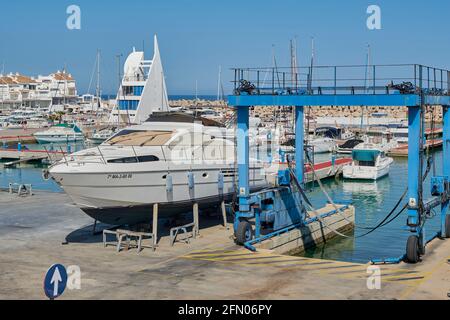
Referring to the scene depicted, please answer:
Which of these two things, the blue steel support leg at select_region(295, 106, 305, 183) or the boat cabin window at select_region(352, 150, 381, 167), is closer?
the blue steel support leg at select_region(295, 106, 305, 183)

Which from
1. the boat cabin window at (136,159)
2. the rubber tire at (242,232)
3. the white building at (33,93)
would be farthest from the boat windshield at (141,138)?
the white building at (33,93)

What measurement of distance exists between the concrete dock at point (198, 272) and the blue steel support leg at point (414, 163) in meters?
1.17

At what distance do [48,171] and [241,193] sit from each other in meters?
5.48

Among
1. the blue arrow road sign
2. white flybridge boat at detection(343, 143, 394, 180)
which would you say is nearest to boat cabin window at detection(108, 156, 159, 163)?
the blue arrow road sign

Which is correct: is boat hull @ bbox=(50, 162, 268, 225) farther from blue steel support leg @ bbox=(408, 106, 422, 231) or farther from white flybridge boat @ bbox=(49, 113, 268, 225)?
blue steel support leg @ bbox=(408, 106, 422, 231)

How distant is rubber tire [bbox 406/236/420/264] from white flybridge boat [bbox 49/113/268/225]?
7050mm

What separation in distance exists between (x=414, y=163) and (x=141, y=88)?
115 ft

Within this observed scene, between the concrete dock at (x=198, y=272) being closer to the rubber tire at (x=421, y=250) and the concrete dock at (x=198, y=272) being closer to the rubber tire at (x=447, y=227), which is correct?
the rubber tire at (x=421, y=250)

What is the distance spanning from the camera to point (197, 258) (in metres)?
18.1

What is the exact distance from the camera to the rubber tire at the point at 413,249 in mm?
17266

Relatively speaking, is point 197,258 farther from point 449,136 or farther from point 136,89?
point 136,89

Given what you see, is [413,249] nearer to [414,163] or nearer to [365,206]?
[414,163]

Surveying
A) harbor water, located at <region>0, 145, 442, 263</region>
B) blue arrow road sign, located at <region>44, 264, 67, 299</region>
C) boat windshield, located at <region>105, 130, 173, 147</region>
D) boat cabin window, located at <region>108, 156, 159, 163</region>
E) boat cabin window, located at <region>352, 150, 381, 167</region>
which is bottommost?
harbor water, located at <region>0, 145, 442, 263</region>

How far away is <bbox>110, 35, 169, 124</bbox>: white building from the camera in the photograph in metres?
45.1
